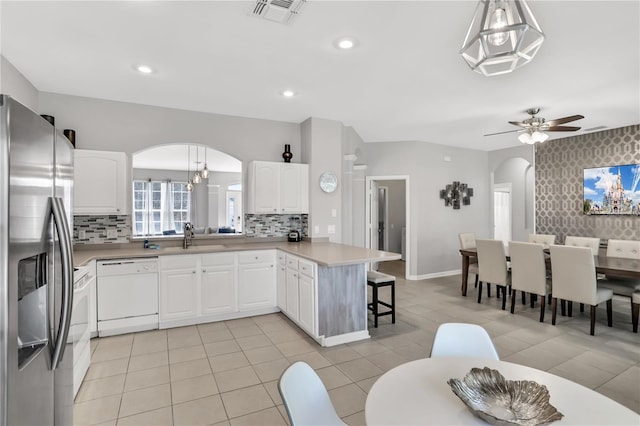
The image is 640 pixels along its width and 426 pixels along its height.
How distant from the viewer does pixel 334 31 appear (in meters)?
2.44

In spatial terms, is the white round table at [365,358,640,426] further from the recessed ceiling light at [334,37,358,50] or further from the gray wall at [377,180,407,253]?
the gray wall at [377,180,407,253]

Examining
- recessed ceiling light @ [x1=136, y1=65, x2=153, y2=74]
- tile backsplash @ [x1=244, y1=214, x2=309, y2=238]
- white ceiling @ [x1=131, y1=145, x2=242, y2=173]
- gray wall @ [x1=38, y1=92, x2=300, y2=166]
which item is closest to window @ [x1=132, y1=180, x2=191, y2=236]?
white ceiling @ [x1=131, y1=145, x2=242, y2=173]

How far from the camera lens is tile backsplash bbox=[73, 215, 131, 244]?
376 cm

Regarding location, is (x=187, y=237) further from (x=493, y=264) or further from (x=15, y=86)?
(x=493, y=264)

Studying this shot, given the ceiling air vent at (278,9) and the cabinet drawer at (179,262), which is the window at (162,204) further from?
the ceiling air vent at (278,9)

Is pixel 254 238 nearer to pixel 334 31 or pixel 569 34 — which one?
pixel 334 31

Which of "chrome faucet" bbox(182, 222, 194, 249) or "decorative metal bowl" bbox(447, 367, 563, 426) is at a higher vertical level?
"chrome faucet" bbox(182, 222, 194, 249)

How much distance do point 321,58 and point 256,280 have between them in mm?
2625

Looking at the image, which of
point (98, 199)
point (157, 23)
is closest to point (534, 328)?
point (157, 23)

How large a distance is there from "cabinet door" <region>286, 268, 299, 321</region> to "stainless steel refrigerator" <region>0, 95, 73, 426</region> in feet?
7.46

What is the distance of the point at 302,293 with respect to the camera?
3473 mm

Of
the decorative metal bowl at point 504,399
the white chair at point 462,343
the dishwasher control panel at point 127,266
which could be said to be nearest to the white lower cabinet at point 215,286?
the dishwasher control panel at point 127,266

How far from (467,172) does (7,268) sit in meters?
7.23

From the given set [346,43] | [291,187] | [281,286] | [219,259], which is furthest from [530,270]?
[219,259]
